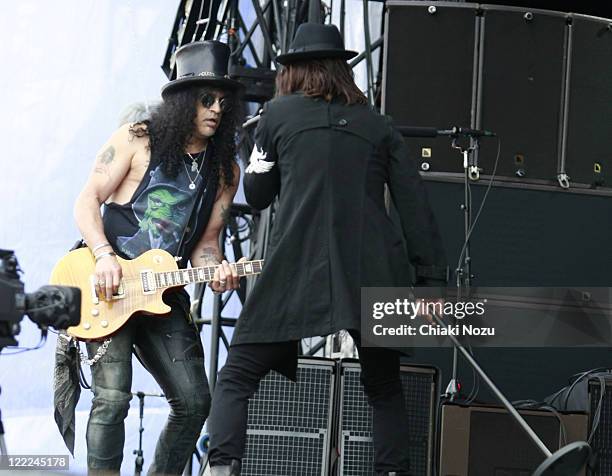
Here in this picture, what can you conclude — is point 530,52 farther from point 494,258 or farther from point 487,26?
point 494,258

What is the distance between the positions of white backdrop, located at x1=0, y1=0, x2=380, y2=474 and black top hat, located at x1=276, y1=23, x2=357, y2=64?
4.07m

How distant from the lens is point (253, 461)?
210 inches

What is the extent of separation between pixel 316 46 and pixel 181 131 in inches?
34.0

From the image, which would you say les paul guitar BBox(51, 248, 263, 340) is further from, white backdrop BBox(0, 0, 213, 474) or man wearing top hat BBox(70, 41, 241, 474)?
white backdrop BBox(0, 0, 213, 474)

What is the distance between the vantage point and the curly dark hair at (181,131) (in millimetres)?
5316

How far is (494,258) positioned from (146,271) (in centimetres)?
211

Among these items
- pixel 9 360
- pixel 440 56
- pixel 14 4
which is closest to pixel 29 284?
pixel 9 360

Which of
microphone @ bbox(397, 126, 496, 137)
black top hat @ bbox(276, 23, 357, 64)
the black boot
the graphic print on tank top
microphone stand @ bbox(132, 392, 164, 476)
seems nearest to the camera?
the black boot

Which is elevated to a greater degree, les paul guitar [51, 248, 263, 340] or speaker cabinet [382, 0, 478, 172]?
speaker cabinet [382, 0, 478, 172]

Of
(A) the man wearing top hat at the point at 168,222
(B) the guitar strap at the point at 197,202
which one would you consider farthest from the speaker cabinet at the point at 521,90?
(B) the guitar strap at the point at 197,202

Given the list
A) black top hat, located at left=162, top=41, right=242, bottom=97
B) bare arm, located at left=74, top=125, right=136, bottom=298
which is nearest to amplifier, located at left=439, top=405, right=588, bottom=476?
bare arm, located at left=74, top=125, right=136, bottom=298

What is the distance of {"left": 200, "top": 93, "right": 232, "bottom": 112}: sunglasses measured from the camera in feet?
17.9

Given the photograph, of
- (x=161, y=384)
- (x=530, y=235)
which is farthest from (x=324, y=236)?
(x=530, y=235)

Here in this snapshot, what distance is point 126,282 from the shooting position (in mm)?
5105
